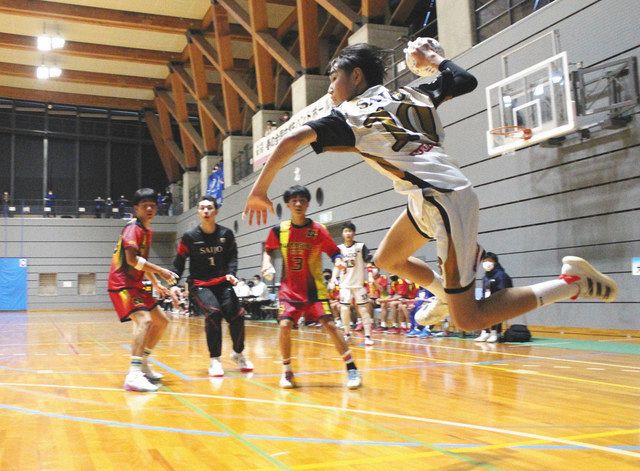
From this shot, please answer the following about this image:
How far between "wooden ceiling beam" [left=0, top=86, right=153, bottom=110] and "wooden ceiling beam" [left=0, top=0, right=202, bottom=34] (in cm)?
896

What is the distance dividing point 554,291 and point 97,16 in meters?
23.2

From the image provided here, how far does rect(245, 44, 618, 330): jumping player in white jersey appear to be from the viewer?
2738mm

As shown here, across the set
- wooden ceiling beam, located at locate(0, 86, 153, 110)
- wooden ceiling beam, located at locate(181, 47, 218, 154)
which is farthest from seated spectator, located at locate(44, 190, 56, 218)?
wooden ceiling beam, located at locate(181, 47, 218, 154)

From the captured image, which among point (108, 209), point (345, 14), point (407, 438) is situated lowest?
point (407, 438)

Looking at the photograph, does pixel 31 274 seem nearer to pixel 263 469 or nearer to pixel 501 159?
pixel 501 159

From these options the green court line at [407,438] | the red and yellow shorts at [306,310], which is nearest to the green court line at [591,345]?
the red and yellow shorts at [306,310]

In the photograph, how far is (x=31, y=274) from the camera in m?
29.1

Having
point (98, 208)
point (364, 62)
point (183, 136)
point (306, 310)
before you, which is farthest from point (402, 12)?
point (98, 208)

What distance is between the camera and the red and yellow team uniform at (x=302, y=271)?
17.3 ft

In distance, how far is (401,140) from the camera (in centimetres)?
284

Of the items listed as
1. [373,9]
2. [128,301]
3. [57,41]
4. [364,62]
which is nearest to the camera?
[364,62]

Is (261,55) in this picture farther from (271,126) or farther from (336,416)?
(336,416)

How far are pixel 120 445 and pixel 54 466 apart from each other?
0.40 m

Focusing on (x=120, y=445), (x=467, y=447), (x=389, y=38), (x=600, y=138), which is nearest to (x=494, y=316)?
(x=467, y=447)
